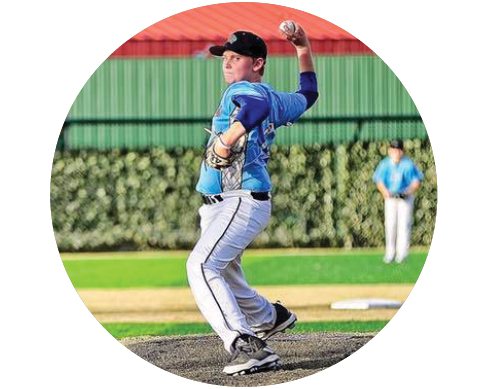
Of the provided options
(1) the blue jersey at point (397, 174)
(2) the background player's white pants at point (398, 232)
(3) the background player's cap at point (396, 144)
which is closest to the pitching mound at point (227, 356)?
(2) the background player's white pants at point (398, 232)

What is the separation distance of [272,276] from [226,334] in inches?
23.9

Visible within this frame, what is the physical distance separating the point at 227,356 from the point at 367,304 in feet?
3.72

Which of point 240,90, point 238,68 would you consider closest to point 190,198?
point 240,90

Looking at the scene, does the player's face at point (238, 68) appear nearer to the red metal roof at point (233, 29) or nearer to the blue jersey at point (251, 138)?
the blue jersey at point (251, 138)

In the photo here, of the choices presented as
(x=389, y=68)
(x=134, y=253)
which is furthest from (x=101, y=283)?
(x=389, y=68)

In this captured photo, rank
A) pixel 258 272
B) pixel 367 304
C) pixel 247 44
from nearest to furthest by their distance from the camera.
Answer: pixel 247 44
pixel 258 272
pixel 367 304

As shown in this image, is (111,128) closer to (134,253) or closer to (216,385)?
(134,253)

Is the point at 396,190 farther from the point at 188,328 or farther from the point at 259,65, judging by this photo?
the point at 188,328

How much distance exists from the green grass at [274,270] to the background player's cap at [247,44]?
1.44 metres

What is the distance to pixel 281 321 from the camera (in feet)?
50.3

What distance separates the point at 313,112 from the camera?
607 inches

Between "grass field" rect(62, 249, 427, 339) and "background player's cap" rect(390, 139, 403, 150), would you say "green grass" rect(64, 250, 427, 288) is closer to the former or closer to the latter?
"grass field" rect(62, 249, 427, 339)

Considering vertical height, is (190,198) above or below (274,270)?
above

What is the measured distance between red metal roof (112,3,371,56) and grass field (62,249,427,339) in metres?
1.49
